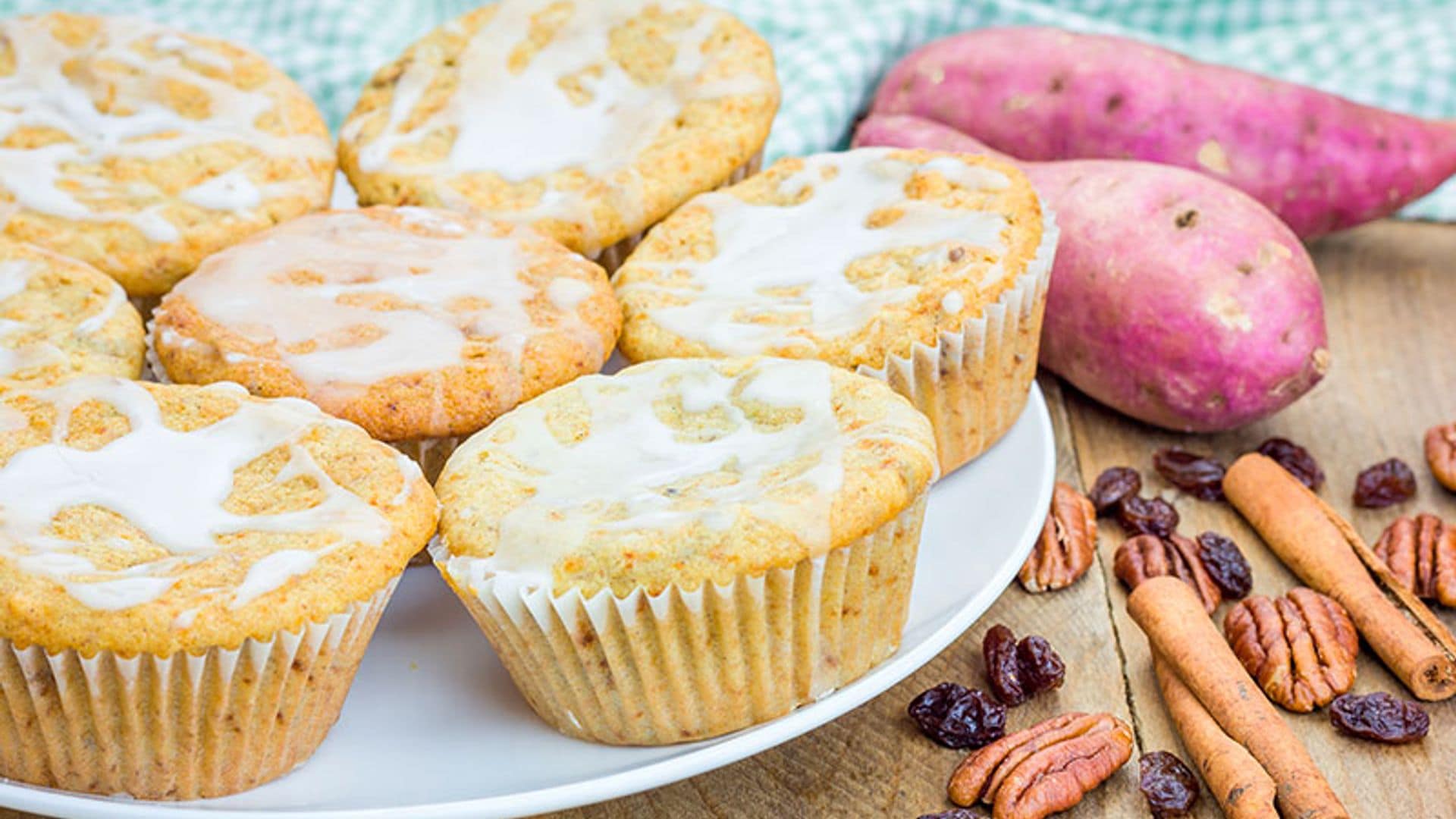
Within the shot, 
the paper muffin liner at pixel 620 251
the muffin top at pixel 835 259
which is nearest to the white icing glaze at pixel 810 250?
the muffin top at pixel 835 259

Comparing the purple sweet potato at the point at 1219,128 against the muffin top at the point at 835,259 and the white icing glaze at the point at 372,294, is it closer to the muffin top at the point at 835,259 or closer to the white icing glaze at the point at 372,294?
the muffin top at the point at 835,259

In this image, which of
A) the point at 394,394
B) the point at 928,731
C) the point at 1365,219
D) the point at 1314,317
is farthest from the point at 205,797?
the point at 1365,219

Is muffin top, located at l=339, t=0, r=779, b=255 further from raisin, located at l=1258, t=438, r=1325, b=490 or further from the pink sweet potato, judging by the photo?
raisin, located at l=1258, t=438, r=1325, b=490

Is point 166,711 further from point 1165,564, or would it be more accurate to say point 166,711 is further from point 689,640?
point 1165,564

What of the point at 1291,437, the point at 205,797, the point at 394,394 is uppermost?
the point at 394,394

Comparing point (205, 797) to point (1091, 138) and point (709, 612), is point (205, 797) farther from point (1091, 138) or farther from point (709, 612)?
point (1091, 138)

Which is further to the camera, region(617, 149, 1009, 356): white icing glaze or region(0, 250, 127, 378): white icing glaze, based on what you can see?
region(617, 149, 1009, 356): white icing glaze

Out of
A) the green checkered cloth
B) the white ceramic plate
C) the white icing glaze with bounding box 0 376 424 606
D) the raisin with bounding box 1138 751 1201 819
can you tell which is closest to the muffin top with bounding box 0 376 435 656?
the white icing glaze with bounding box 0 376 424 606
